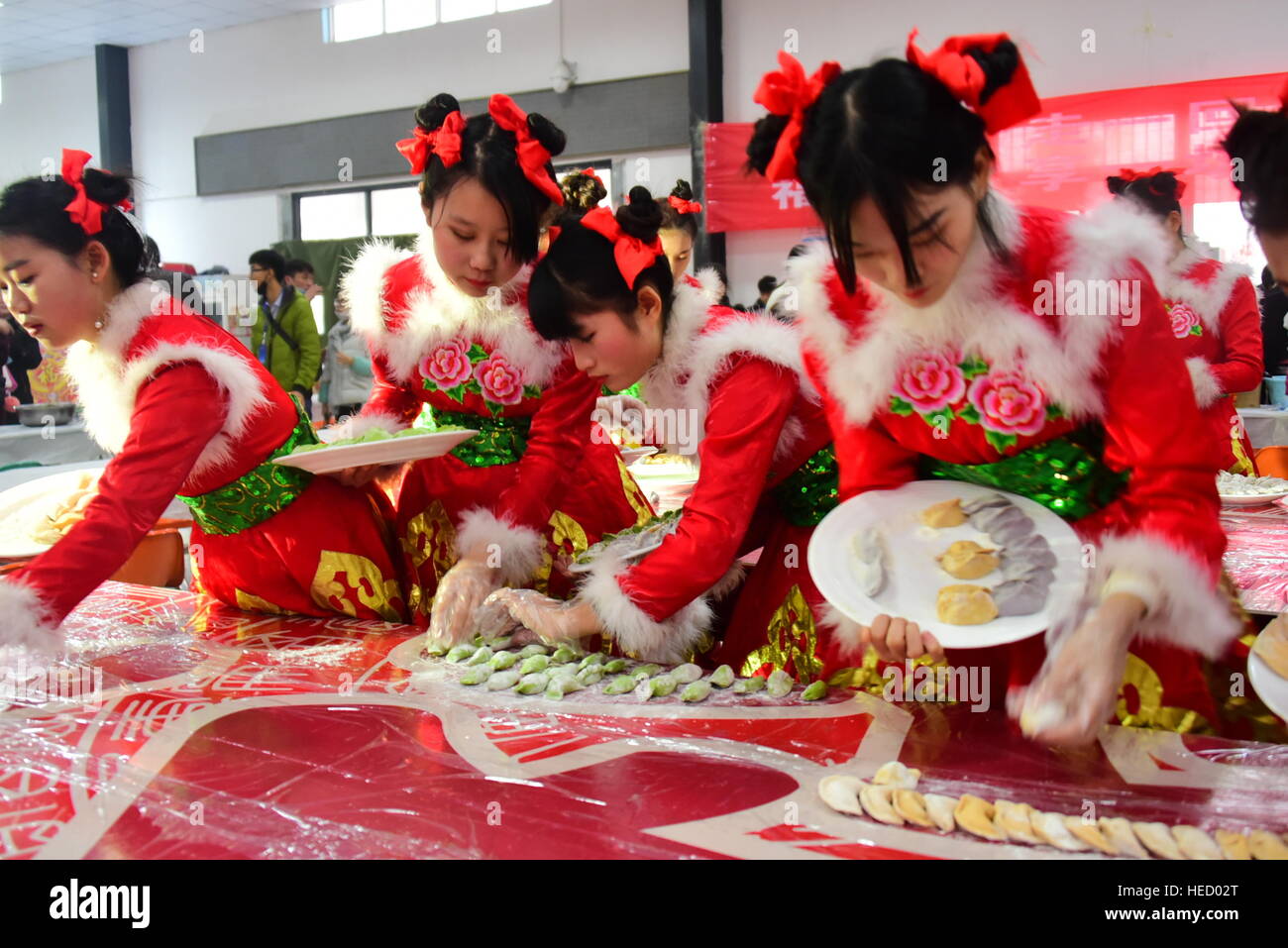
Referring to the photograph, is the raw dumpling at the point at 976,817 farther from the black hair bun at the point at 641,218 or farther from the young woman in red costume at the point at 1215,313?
the young woman in red costume at the point at 1215,313

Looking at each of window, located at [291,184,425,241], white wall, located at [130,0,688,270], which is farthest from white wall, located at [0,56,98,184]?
window, located at [291,184,425,241]

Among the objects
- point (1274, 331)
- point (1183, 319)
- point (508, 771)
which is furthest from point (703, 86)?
point (508, 771)

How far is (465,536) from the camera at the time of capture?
1.67 m

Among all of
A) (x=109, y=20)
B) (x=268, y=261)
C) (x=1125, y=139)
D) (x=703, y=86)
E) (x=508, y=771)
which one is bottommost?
(x=508, y=771)

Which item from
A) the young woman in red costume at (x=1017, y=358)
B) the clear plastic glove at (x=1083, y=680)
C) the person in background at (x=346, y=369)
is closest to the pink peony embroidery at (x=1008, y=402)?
the young woman in red costume at (x=1017, y=358)

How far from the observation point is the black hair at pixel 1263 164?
3.39 feet

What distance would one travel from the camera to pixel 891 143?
3.28 feet

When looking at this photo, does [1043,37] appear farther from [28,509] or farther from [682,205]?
[28,509]

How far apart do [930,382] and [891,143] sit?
1.00 ft

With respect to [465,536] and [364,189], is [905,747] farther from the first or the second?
[364,189]

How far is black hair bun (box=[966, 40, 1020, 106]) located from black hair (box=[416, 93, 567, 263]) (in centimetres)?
78
